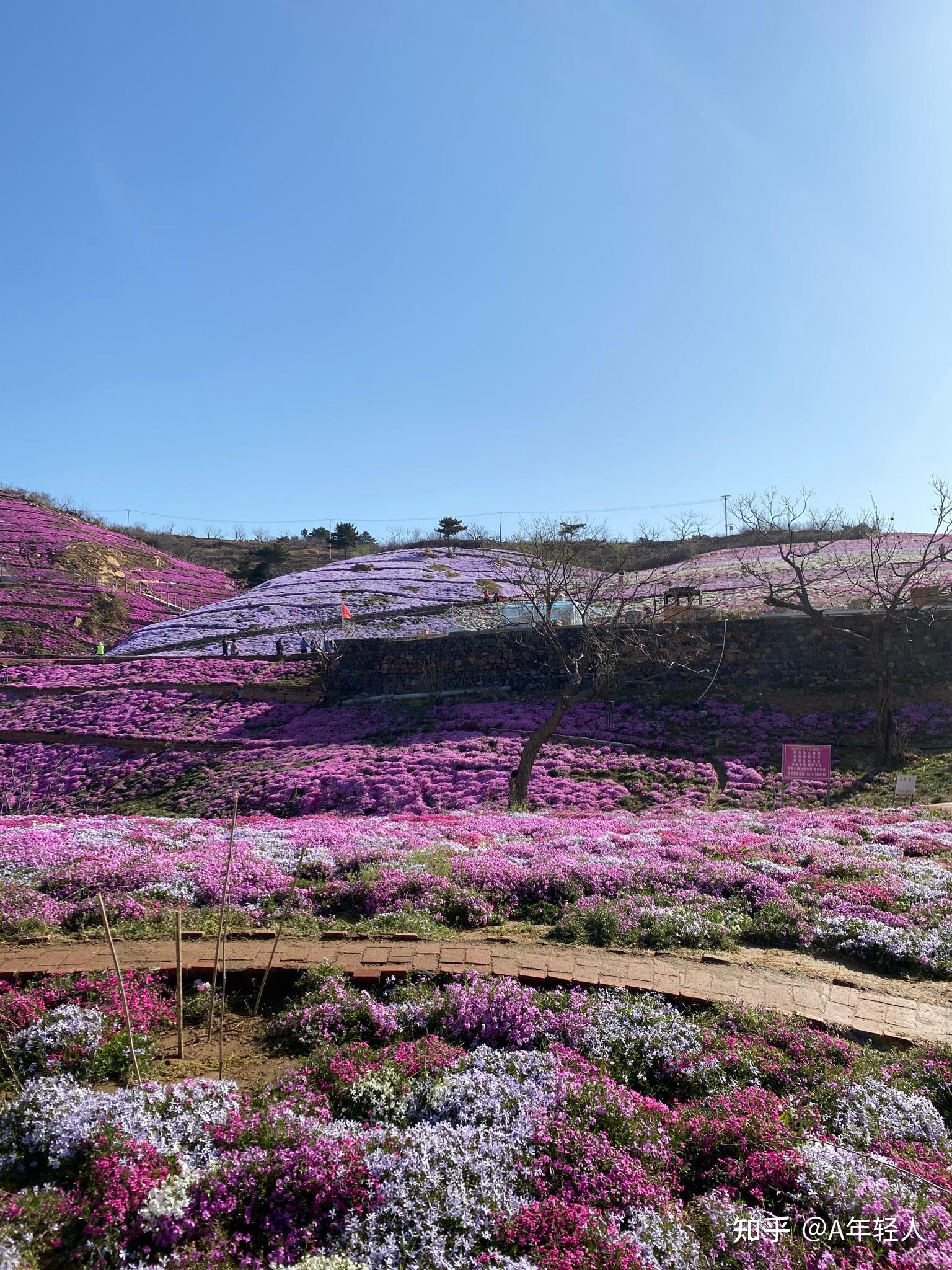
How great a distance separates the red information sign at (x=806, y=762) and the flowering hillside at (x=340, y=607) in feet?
73.6

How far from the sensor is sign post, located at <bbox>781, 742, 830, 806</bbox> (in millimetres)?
13398

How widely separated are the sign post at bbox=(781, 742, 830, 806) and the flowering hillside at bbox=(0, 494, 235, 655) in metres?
35.9

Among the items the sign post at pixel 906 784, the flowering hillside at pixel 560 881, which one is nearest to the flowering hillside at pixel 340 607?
the sign post at pixel 906 784

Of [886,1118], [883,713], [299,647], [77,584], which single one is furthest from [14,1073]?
[77,584]

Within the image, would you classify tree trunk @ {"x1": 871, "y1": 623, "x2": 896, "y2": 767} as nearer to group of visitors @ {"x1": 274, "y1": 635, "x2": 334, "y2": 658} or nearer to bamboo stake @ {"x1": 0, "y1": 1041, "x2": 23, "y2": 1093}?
bamboo stake @ {"x1": 0, "y1": 1041, "x2": 23, "y2": 1093}

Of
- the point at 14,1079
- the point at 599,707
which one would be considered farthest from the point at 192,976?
the point at 599,707

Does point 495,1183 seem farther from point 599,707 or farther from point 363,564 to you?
point 363,564

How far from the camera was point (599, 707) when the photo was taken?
76.5 feet

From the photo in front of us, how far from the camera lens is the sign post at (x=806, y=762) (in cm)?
1340

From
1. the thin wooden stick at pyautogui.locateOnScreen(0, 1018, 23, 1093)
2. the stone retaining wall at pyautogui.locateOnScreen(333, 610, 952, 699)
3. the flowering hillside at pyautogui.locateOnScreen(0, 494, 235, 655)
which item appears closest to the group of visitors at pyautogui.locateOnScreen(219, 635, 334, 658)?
the stone retaining wall at pyautogui.locateOnScreen(333, 610, 952, 699)

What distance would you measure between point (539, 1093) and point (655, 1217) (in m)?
0.97

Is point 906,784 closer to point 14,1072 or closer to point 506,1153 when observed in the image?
point 506,1153

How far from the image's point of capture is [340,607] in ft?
130

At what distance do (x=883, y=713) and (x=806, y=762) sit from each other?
17.4 ft
